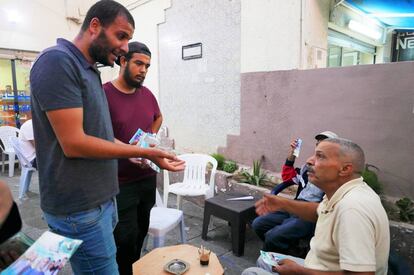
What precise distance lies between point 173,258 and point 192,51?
13.2 feet

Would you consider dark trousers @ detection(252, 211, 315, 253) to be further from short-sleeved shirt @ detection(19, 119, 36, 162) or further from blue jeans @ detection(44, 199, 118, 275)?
short-sleeved shirt @ detection(19, 119, 36, 162)

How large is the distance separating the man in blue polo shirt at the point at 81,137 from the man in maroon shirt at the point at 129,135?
0.62m

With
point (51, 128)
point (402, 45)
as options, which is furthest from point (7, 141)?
point (402, 45)

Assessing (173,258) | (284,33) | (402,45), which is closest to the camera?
(173,258)

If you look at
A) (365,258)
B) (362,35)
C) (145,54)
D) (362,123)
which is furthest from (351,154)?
(362,35)

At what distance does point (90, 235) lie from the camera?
1385mm

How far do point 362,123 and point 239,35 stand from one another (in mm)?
2282

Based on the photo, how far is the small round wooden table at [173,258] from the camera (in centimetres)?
210

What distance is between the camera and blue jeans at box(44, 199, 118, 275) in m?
1.37

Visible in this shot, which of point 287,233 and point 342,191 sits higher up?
point 342,191

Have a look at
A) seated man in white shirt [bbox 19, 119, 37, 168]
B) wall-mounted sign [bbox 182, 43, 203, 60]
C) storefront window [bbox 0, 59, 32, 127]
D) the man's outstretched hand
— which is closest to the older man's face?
the man's outstretched hand

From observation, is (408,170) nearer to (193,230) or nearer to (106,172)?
(193,230)

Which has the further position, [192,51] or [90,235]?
[192,51]

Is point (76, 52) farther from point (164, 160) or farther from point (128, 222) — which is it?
point (128, 222)
